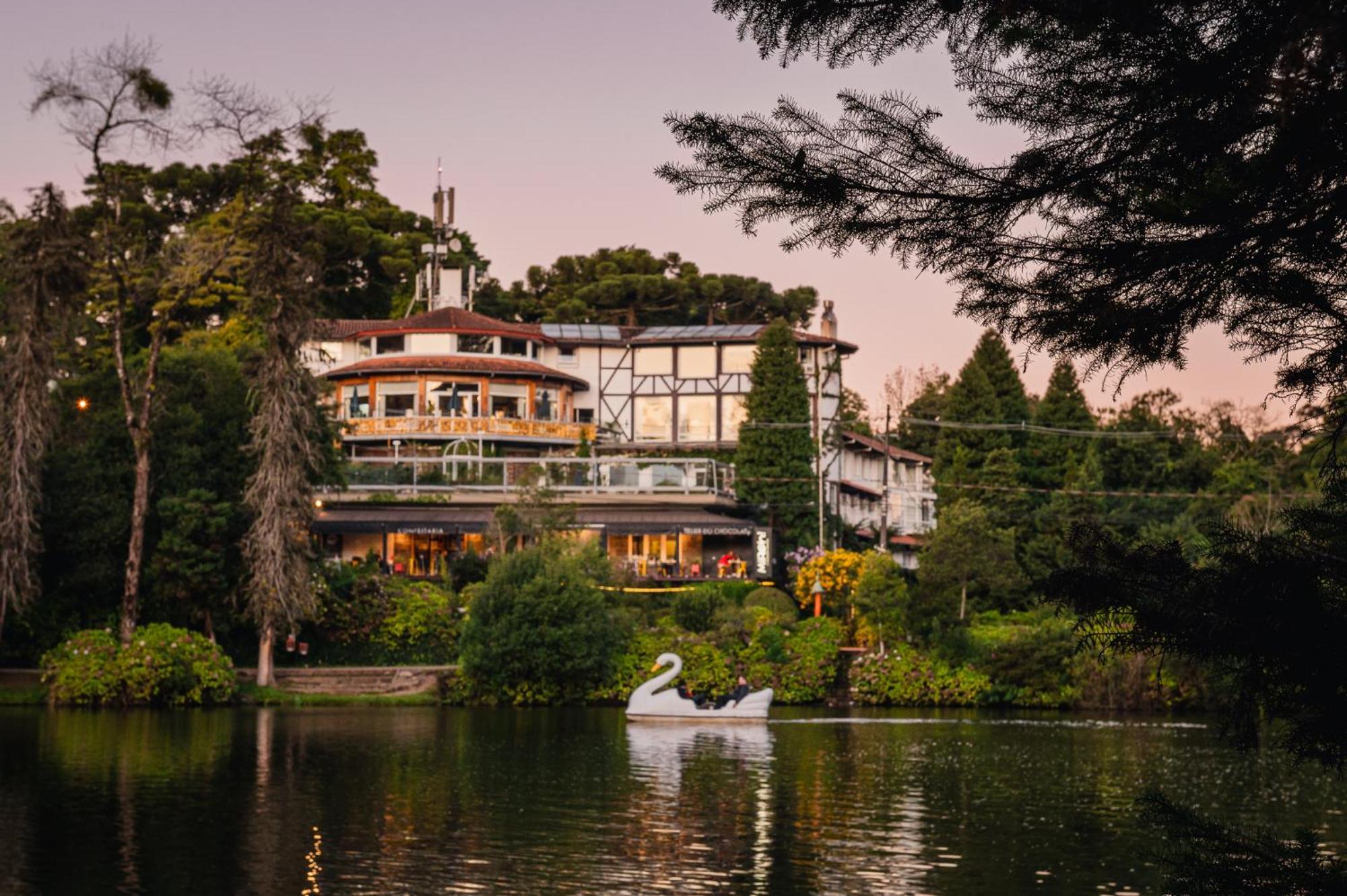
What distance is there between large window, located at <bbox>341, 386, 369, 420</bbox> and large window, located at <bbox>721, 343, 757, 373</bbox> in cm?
1570

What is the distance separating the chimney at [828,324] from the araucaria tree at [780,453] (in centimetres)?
1327

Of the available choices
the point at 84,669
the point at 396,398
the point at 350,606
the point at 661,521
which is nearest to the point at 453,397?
the point at 396,398

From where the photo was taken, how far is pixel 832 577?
5112cm

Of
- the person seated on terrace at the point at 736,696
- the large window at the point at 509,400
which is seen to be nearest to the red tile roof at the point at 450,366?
the large window at the point at 509,400

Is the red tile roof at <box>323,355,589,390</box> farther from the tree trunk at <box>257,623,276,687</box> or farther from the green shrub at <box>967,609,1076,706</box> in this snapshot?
the green shrub at <box>967,609,1076,706</box>

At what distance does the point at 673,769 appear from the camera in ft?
94.1

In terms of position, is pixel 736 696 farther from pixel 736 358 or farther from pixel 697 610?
pixel 736 358

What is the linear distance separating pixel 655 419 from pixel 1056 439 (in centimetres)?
1760

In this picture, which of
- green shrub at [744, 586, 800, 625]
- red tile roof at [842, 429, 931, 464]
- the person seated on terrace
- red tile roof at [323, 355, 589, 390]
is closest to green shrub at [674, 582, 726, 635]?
green shrub at [744, 586, 800, 625]

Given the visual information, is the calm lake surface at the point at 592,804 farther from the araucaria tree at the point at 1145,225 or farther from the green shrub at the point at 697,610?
the green shrub at the point at 697,610

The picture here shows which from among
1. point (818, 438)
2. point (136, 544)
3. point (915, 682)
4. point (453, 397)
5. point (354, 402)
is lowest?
Result: point (915, 682)

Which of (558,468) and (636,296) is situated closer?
(558,468)

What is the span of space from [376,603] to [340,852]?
27.6m

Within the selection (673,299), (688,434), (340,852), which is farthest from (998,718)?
(673,299)
